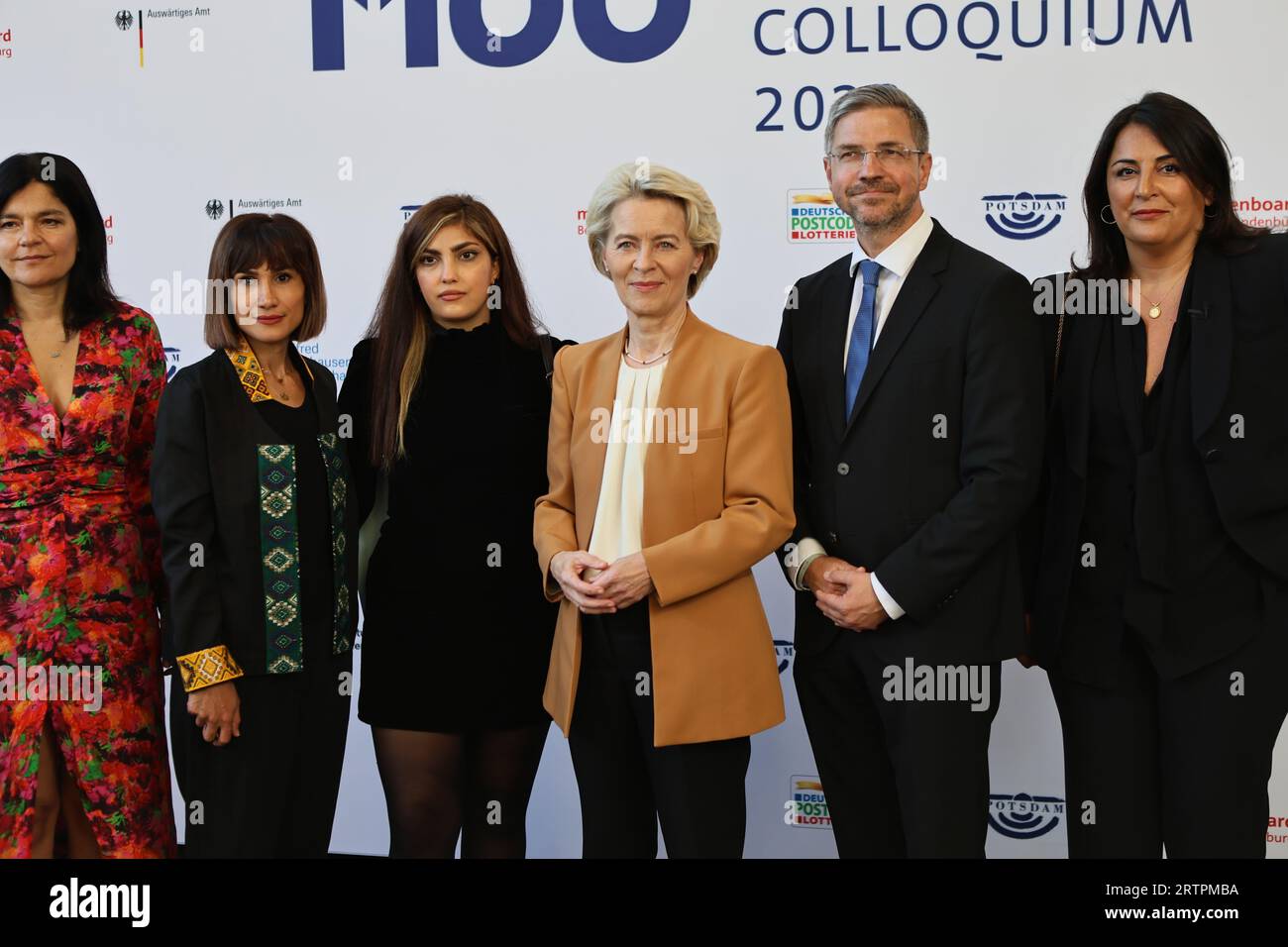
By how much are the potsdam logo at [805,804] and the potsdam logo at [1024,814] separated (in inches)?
21.0

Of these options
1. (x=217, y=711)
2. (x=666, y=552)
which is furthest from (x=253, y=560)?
(x=666, y=552)

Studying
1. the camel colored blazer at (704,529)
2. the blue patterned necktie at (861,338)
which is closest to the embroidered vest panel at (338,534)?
the camel colored blazer at (704,529)

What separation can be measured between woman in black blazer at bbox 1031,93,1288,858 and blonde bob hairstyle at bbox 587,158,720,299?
32.5 inches

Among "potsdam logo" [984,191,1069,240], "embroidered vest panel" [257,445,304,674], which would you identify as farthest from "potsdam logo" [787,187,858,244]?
"embroidered vest panel" [257,445,304,674]

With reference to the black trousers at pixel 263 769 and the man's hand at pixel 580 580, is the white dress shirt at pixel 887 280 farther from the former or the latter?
the black trousers at pixel 263 769

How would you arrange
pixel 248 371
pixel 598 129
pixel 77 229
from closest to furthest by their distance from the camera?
pixel 248 371
pixel 77 229
pixel 598 129

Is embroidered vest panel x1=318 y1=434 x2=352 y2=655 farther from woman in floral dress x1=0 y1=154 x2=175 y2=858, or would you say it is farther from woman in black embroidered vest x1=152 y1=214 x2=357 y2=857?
woman in floral dress x1=0 y1=154 x2=175 y2=858

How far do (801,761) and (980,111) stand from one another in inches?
84.2

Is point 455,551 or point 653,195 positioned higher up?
point 653,195

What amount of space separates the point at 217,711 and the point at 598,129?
7.31 ft

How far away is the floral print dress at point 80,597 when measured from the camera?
244 centimetres

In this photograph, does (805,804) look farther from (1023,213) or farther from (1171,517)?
(1023,213)

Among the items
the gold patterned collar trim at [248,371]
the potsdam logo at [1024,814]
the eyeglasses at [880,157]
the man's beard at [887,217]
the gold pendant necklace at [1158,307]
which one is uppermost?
the eyeglasses at [880,157]

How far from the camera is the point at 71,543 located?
2457 millimetres
